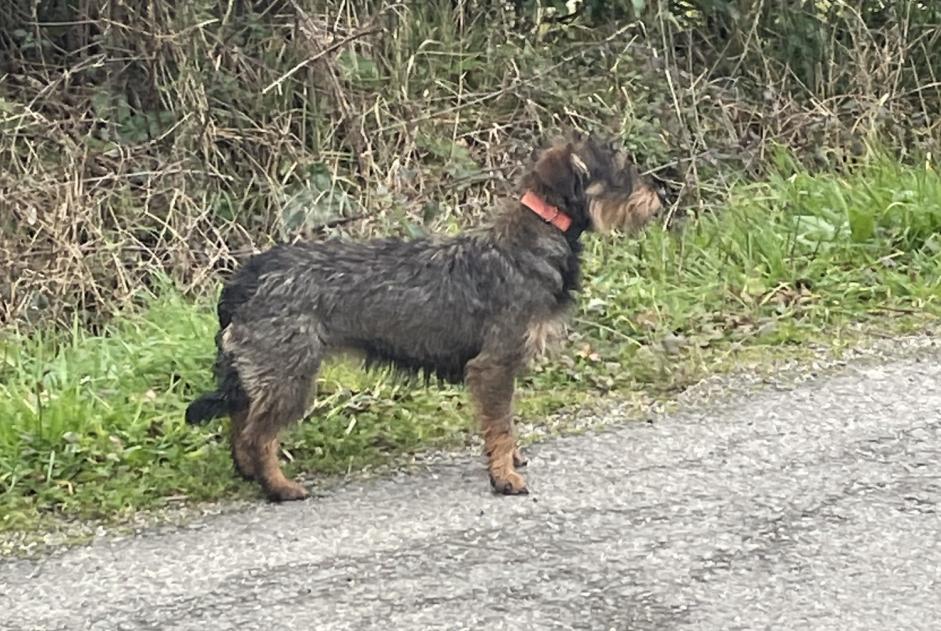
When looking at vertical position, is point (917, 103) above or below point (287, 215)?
above

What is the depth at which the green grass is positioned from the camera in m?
5.52

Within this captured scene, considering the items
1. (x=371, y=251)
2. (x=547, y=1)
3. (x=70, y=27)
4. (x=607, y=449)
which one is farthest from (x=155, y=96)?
(x=607, y=449)

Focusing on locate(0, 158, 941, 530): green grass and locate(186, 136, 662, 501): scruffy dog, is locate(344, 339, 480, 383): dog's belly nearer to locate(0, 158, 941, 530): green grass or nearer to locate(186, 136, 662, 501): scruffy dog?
locate(186, 136, 662, 501): scruffy dog

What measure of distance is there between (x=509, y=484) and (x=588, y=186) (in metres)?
1.30

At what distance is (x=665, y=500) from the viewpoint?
5000mm

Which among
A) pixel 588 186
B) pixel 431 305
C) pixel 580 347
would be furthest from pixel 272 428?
pixel 580 347

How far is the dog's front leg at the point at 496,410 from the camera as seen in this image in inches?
206

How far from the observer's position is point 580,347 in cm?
678

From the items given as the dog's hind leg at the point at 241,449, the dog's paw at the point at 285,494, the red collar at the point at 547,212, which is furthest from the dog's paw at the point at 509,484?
the red collar at the point at 547,212

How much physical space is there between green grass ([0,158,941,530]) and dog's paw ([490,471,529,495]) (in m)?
0.60

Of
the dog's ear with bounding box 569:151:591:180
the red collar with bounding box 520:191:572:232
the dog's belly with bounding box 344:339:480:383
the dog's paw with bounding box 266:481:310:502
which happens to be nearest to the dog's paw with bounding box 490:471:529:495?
the dog's belly with bounding box 344:339:480:383

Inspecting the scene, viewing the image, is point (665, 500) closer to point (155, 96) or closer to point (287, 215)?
point (287, 215)

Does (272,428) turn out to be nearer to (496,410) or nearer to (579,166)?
(496,410)

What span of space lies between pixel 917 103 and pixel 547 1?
294 cm
